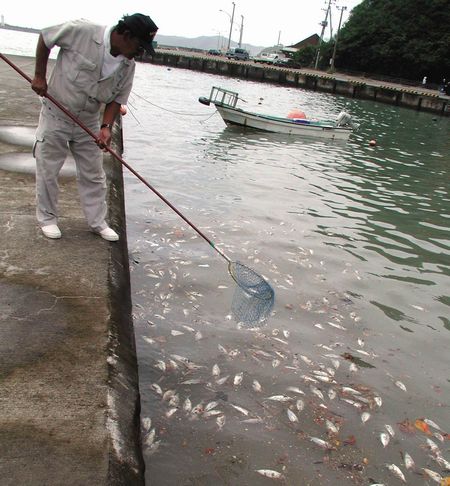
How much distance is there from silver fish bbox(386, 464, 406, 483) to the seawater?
0.06 meters

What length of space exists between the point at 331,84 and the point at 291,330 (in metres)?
62.8

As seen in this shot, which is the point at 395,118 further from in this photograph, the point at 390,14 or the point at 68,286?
the point at 390,14

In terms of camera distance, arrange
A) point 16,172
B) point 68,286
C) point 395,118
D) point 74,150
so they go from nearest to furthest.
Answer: point 68,286
point 74,150
point 16,172
point 395,118

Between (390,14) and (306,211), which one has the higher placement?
(390,14)

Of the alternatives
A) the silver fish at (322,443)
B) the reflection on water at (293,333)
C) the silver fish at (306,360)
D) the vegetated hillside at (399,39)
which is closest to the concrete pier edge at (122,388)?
the reflection on water at (293,333)

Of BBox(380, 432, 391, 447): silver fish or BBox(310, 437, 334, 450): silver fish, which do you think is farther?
BBox(380, 432, 391, 447): silver fish

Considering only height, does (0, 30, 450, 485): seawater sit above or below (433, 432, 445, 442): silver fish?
above

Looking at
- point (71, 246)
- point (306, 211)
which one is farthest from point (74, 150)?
point (306, 211)

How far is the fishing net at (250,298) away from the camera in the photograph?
5754 millimetres

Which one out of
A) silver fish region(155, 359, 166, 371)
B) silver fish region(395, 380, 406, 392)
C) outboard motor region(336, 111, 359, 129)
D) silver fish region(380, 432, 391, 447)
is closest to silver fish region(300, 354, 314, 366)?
silver fish region(395, 380, 406, 392)

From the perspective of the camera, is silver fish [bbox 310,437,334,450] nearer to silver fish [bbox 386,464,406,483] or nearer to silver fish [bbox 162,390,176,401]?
silver fish [bbox 386,464,406,483]

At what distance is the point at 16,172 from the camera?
743 centimetres

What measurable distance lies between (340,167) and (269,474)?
15655mm

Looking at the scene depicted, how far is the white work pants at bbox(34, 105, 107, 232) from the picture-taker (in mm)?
4883
